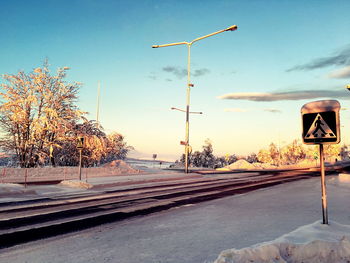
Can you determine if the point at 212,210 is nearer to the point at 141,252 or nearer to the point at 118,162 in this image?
the point at 141,252

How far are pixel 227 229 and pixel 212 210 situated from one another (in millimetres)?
2599

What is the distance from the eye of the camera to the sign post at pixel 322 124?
5195mm

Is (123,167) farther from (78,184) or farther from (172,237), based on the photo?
(172,237)

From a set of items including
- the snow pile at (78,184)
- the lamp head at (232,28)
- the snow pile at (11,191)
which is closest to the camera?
the snow pile at (11,191)

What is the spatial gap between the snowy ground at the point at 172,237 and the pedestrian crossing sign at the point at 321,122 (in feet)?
5.09

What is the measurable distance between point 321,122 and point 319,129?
14 centimetres

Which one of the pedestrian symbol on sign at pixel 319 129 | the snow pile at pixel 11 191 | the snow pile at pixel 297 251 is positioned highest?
the pedestrian symbol on sign at pixel 319 129

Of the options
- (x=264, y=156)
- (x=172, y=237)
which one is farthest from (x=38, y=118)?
(x=264, y=156)

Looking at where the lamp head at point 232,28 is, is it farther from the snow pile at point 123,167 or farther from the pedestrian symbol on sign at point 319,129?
the pedestrian symbol on sign at point 319,129

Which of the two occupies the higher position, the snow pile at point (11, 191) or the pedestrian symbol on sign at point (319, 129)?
the pedestrian symbol on sign at point (319, 129)

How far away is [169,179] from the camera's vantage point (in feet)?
71.7

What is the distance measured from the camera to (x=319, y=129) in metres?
5.34

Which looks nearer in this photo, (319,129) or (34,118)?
(319,129)

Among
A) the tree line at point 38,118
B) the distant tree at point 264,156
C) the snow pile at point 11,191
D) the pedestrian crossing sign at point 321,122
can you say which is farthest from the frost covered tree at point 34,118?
the distant tree at point 264,156
